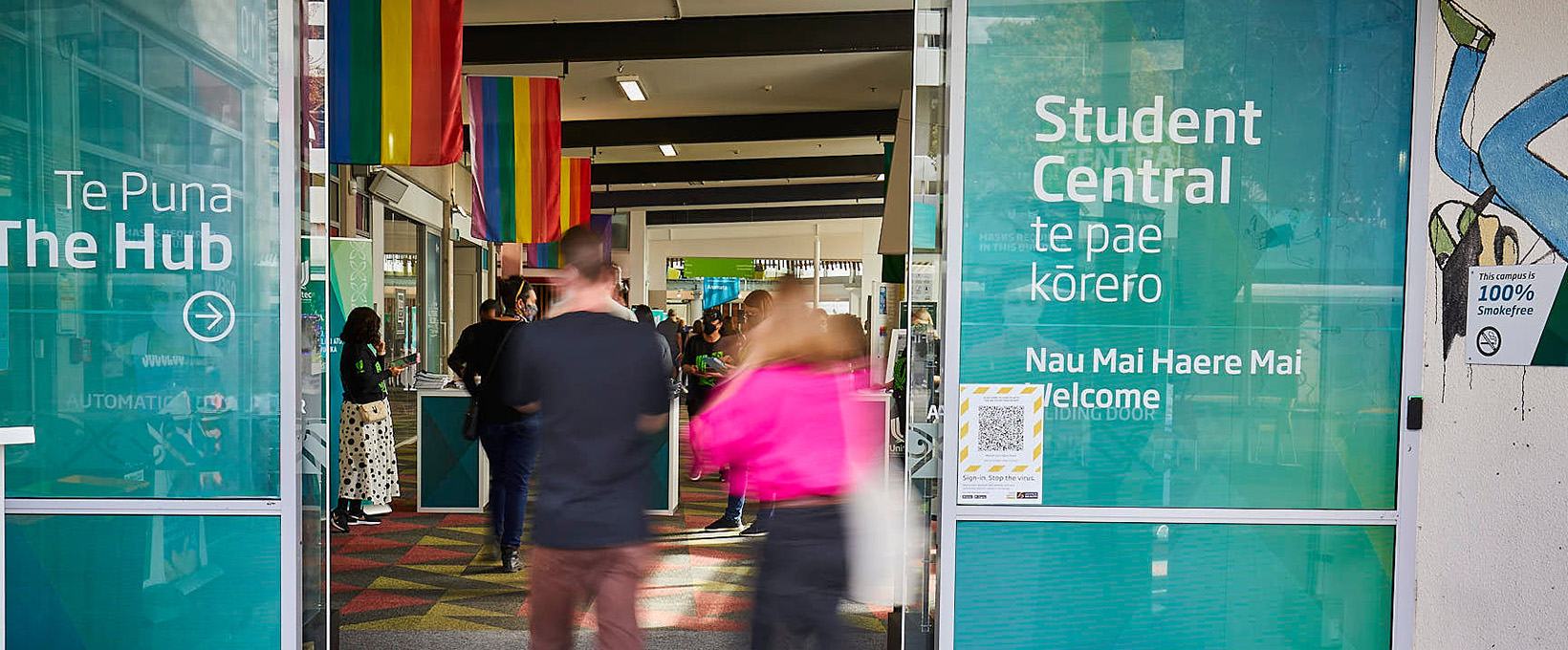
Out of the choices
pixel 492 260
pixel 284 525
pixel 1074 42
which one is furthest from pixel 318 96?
pixel 492 260

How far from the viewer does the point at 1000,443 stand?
2.72 metres

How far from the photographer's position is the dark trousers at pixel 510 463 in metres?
4.94

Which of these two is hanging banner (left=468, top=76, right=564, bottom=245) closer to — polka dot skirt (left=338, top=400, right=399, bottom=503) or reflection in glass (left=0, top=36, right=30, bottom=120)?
polka dot skirt (left=338, top=400, right=399, bottom=503)

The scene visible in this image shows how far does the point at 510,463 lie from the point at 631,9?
14.0 ft

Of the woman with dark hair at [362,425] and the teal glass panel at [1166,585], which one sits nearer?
the teal glass panel at [1166,585]

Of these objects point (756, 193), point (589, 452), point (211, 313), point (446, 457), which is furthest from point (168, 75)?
point (756, 193)

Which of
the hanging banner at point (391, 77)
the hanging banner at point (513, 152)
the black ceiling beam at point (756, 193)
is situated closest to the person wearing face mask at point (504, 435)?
the hanging banner at point (391, 77)

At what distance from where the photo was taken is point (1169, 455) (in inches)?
108

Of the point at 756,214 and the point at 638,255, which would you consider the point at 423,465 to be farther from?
the point at 756,214

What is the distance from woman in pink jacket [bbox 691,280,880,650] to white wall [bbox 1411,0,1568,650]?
1.55 m

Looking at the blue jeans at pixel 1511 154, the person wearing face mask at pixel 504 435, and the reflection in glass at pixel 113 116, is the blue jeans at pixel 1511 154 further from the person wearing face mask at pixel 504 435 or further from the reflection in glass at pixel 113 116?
the person wearing face mask at pixel 504 435

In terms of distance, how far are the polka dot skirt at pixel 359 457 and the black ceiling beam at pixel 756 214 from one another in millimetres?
17164

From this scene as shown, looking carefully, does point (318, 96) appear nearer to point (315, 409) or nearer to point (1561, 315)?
point (315, 409)

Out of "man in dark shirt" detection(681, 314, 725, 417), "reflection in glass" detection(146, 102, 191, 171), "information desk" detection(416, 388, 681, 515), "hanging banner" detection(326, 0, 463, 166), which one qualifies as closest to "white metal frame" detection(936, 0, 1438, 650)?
"reflection in glass" detection(146, 102, 191, 171)
